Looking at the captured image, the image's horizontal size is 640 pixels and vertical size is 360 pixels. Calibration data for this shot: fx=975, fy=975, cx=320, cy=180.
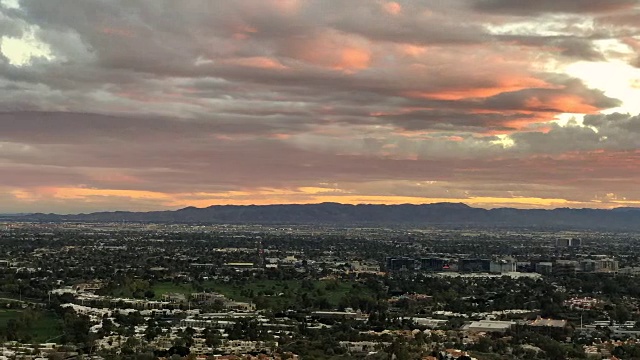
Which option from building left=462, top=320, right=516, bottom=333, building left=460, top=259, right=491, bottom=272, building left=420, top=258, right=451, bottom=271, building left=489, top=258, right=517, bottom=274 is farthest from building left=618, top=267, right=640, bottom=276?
building left=462, top=320, right=516, bottom=333

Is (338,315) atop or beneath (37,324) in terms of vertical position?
atop

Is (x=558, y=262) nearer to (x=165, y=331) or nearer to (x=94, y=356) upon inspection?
(x=165, y=331)

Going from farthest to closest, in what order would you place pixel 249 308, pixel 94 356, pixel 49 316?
1. pixel 249 308
2. pixel 49 316
3. pixel 94 356

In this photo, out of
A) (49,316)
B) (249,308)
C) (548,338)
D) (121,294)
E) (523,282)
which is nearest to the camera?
(548,338)

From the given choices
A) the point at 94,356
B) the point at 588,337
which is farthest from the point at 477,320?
the point at 94,356

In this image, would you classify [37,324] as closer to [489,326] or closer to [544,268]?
[489,326]

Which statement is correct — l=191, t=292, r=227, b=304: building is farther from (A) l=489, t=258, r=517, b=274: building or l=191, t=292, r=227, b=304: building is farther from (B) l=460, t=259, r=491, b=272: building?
(B) l=460, t=259, r=491, b=272: building

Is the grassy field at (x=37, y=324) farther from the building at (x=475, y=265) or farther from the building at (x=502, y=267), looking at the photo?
the building at (x=475, y=265)

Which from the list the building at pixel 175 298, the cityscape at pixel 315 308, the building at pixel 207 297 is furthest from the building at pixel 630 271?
the building at pixel 175 298

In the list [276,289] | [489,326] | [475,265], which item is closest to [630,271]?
[475,265]

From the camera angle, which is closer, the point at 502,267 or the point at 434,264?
the point at 502,267
